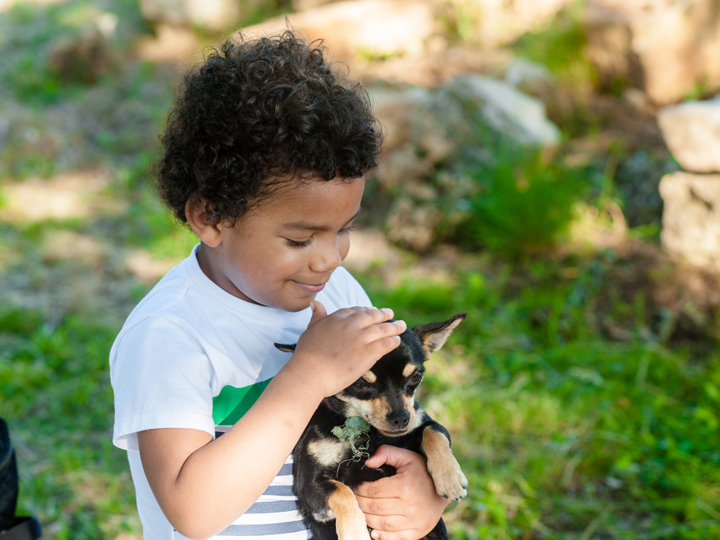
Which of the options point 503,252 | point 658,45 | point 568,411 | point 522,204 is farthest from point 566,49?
point 568,411

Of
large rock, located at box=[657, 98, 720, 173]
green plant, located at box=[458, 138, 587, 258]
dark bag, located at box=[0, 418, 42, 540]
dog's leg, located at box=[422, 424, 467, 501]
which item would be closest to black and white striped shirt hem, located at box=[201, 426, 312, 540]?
dog's leg, located at box=[422, 424, 467, 501]

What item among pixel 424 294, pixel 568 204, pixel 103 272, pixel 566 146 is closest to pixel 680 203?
pixel 568 204

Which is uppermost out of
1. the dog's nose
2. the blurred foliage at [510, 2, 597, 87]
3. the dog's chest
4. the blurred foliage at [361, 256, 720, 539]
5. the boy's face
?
the boy's face

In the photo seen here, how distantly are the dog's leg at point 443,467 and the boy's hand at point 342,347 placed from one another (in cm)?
30

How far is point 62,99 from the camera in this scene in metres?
8.33

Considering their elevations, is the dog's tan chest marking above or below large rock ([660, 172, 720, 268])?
above

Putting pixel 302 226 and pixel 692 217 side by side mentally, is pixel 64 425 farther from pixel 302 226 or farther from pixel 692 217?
pixel 692 217

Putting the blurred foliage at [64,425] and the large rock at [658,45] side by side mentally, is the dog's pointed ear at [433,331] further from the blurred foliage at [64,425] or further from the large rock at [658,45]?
the large rock at [658,45]

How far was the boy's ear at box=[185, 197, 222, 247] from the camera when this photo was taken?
152 cm

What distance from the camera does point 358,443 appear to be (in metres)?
1.56

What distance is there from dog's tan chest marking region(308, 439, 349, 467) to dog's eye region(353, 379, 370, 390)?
15cm

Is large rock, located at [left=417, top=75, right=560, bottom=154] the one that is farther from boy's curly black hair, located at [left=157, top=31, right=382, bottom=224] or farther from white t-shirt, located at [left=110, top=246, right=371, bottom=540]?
white t-shirt, located at [left=110, top=246, right=371, bottom=540]

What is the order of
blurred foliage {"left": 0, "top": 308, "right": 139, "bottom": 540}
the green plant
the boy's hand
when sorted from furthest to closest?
the green plant → blurred foliage {"left": 0, "top": 308, "right": 139, "bottom": 540} → the boy's hand

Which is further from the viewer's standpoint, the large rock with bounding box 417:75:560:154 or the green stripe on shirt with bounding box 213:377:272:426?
the large rock with bounding box 417:75:560:154
